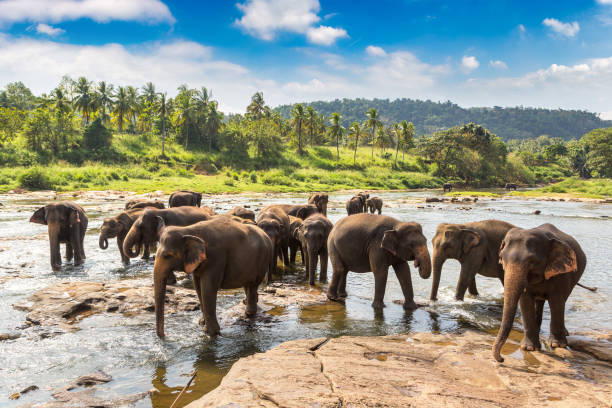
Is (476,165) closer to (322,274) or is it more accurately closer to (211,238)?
(322,274)

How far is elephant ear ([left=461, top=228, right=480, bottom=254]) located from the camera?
8.95 m

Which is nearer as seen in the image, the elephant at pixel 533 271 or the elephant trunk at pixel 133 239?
the elephant at pixel 533 271

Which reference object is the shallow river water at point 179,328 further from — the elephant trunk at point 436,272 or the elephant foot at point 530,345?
the elephant foot at point 530,345

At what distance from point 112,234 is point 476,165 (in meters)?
73.0

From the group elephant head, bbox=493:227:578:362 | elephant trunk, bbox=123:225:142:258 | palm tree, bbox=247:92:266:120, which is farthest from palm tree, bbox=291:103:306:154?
elephant head, bbox=493:227:578:362

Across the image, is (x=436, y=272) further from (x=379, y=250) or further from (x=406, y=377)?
(x=406, y=377)

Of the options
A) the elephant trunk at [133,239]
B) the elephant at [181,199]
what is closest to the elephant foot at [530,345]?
the elephant trunk at [133,239]

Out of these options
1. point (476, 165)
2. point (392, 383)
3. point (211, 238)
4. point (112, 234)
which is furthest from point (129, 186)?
point (476, 165)

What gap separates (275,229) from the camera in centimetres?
1090

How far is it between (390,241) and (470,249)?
7.50 feet

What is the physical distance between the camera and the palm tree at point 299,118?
83250 millimetres

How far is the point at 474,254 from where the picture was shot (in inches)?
354

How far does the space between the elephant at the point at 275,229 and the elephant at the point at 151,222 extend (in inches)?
68.6

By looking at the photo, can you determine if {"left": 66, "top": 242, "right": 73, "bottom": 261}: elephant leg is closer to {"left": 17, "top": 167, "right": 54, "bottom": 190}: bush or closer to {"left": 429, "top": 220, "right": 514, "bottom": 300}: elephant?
{"left": 429, "top": 220, "right": 514, "bottom": 300}: elephant
